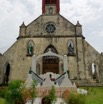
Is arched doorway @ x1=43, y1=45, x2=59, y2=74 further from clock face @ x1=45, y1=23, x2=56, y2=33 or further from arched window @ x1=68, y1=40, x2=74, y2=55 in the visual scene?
clock face @ x1=45, y1=23, x2=56, y2=33

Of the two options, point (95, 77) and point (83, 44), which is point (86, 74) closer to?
point (95, 77)

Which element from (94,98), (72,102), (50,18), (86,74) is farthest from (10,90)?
(50,18)

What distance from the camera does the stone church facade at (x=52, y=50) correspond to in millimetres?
38844

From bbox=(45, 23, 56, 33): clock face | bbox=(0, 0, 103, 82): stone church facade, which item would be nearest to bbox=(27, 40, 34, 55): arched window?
bbox=(0, 0, 103, 82): stone church facade

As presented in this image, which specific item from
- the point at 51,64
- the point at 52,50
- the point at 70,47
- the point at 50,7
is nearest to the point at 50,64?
the point at 51,64

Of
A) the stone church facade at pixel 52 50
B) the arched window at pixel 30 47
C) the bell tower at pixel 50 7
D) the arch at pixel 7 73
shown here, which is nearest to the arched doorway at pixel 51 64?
the stone church facade at pixel 52 50

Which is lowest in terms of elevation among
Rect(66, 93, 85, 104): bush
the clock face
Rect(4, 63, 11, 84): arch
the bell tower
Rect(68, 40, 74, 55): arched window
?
Rect(66, 93, 85, 104): bush

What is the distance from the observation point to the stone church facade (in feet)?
127

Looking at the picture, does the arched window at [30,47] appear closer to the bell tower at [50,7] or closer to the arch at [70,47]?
the arch at [70,47]

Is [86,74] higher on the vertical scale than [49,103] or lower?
higher

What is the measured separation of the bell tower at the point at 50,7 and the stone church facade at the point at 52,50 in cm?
113

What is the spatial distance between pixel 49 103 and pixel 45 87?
10.7 ft

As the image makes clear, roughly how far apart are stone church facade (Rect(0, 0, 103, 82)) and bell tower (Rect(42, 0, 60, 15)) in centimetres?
113

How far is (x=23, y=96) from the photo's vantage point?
17453mm
